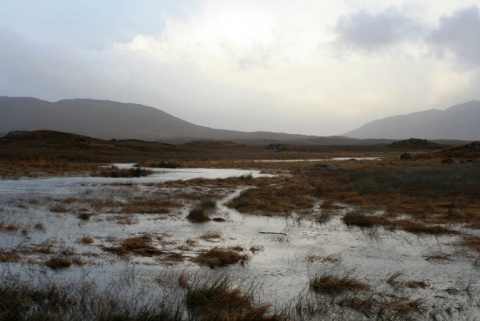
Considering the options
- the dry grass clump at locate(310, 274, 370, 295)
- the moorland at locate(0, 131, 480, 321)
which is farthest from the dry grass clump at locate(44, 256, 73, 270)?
the dry grass clump at locate(310, 274, 370, 295)

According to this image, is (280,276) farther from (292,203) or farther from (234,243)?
(292,203)

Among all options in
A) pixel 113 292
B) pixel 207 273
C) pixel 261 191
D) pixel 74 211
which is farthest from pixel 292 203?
pixel 113 292

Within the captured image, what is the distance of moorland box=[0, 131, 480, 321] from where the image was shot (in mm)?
7262

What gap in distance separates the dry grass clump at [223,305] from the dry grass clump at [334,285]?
1.50 meters

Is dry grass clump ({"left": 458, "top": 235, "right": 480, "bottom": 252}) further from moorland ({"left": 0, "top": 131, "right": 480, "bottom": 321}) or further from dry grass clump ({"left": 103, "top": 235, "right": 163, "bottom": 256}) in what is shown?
dry grass clump ({"left": 103, "top": 235, "right": 163, "bottom": 256})

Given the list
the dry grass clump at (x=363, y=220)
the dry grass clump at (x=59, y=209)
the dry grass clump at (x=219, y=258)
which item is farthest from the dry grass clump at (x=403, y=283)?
the dry grass clump at (x=59, y=209)

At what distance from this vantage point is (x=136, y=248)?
11.3 m

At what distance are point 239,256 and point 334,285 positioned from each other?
2943 millimetres

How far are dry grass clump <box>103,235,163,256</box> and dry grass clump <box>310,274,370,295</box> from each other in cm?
459

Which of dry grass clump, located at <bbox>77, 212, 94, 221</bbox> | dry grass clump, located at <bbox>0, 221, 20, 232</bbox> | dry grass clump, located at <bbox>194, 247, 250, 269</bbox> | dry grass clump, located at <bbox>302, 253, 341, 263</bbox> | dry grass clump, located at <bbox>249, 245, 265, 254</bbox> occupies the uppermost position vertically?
dry grass clump, located at <bbox>0, 221, 20, 232</bbox>

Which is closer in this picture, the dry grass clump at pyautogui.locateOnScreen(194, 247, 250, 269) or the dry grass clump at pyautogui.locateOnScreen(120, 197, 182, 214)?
the dry grass clump at pyautogui.locateOnScreen(194, 247, 250, 269)

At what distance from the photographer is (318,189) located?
25719 millimetres

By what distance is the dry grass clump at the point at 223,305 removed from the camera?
21.6 ft

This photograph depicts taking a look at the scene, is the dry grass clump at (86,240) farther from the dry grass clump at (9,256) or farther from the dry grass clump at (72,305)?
the dry grass clump at (72,305)
